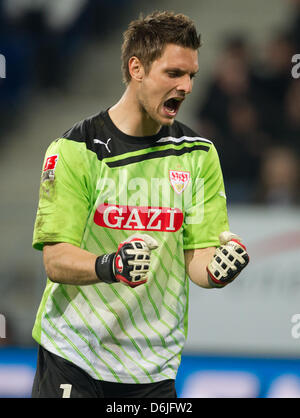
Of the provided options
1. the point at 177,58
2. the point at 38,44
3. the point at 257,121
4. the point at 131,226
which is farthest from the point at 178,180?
the point at 38,44

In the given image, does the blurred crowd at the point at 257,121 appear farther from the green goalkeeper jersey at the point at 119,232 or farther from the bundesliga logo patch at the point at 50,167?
the bundesliga logo patch at the point at 50,167

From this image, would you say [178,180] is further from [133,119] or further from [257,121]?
[257,121]

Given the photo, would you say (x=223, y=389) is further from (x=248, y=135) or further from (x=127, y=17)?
(x=127, y=17)

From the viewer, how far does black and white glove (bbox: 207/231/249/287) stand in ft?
10.4

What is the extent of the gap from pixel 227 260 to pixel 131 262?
43cm

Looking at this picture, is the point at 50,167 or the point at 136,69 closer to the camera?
the point at 50,167

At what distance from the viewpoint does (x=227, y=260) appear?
320 centimetres

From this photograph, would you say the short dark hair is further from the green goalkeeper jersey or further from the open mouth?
the green goalkeeper jersey

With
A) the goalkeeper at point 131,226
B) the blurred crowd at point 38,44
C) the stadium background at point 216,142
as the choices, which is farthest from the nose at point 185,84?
the blurred crowd at point 38,44

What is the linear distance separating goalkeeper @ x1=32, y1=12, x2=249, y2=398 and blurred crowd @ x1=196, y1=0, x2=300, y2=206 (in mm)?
2781

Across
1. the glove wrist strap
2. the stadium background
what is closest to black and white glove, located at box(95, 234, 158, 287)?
the glove wrist strap

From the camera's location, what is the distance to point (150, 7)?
8.95 metres

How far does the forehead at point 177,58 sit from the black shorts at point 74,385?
51.7 inches
